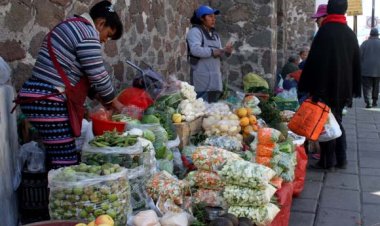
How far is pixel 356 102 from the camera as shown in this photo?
1461cm

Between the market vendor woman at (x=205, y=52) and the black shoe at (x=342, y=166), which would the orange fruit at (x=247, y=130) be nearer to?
the market vendor woman at (x=205, y=52)

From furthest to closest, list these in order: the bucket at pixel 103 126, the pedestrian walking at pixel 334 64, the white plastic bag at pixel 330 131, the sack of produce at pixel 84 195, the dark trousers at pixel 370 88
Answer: the dark trousers at pixel 370 88 → the pedestrian walking at pixel 334 64 → the white plastic bag at pixel 330 131 → the bucket at pixel 103 126 → the sack of produce at pixel 84 195

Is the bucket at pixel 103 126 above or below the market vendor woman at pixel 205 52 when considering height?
below

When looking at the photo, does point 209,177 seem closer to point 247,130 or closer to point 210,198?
point 210,198

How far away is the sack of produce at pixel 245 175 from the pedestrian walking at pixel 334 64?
2.48 metres

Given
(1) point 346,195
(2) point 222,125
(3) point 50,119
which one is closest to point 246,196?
(3) point 50,119

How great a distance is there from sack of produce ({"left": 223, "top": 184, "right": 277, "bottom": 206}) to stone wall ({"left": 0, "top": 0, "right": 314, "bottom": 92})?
177 centimetres

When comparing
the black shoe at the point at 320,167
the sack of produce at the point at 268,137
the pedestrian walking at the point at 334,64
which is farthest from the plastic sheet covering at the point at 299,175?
the black shoe at the point at 320,167

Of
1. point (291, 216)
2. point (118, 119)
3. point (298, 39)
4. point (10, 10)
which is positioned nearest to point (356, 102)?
point (298, 39)

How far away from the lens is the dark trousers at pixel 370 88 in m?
13.3

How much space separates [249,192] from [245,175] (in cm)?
12

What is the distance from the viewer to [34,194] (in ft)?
→ 11.1

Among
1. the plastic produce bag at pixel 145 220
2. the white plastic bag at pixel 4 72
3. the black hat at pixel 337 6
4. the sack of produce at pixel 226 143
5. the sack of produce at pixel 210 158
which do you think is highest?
the black hat at pixel 337 6

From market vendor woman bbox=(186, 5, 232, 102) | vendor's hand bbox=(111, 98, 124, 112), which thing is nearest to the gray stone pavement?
market vendor woman bbox=(186, 5, 232, 102)
